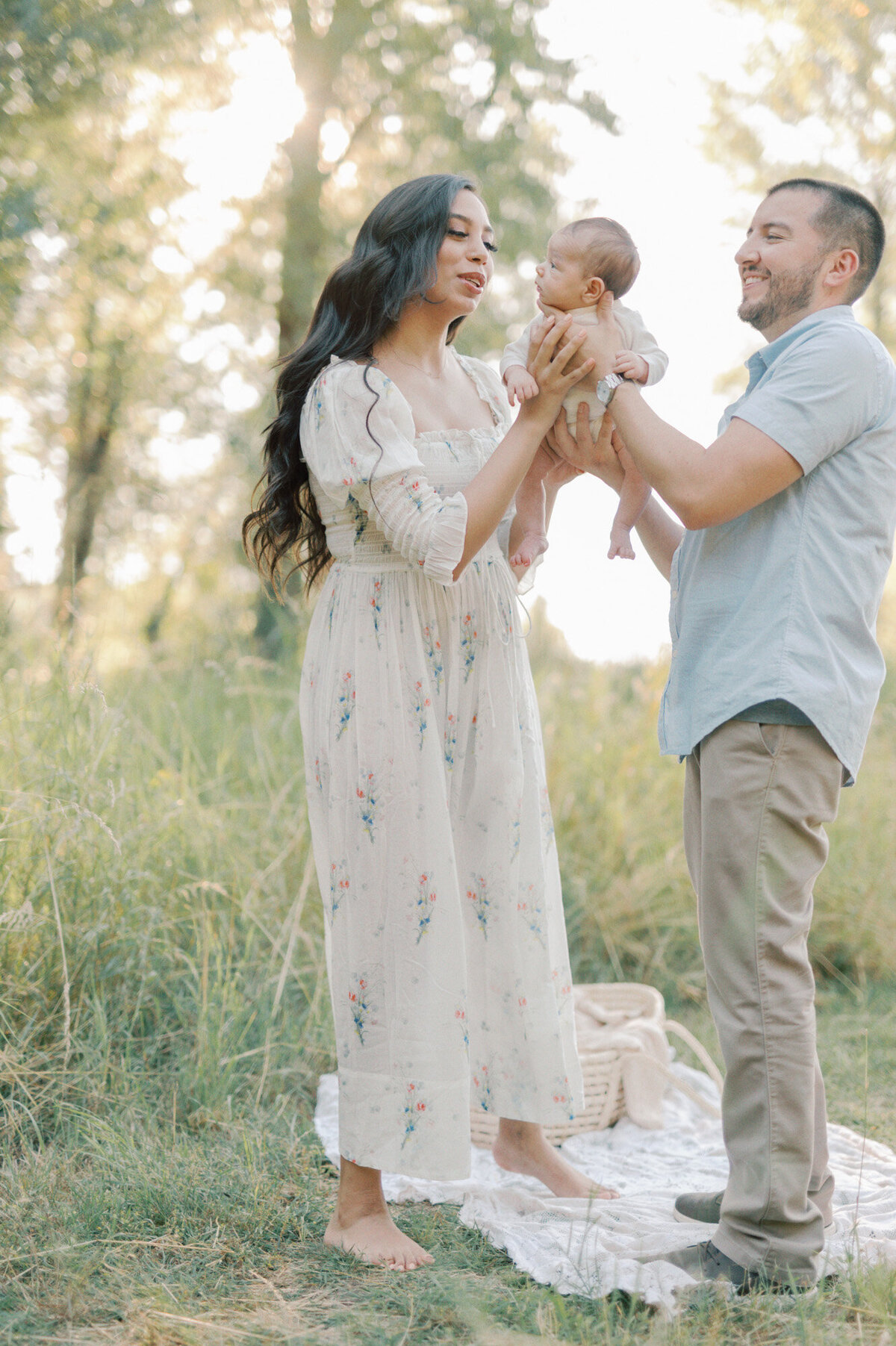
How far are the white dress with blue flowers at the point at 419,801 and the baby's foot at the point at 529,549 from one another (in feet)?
0.15

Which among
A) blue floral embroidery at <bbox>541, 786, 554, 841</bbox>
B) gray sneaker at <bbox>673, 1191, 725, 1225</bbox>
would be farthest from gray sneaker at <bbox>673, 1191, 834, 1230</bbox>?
blue floral embroidery at <bbox>541, 786, 554, 841</bbox>

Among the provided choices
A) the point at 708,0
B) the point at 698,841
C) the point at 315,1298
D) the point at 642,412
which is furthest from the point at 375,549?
the point at 708,0

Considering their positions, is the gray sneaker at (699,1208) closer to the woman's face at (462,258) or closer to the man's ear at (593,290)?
the man's ear at (593,290)

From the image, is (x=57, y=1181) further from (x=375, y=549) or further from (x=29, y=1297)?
(x=375, y=549)

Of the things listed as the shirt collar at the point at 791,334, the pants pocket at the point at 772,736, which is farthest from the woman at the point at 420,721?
the pants pocket at the point at 772,736

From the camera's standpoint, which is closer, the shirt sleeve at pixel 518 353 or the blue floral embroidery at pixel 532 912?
the shirt sleeve at pixel 518 353

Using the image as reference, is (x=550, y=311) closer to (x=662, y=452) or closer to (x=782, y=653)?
(x=662, y=452)

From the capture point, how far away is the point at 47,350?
368 inches

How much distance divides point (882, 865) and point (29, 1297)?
375 cm

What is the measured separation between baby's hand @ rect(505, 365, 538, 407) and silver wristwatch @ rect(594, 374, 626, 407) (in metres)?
0.14

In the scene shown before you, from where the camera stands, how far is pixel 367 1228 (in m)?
2.30

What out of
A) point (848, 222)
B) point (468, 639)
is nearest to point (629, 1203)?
point (468, 639)

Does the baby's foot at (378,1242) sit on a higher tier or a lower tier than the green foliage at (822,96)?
lower

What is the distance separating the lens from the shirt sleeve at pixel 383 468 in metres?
2.28
